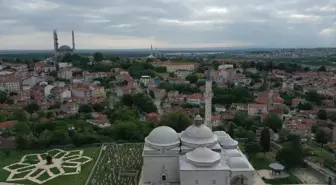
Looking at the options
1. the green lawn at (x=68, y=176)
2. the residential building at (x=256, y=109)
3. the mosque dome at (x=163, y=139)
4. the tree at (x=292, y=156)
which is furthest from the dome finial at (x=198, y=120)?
the residential building at (x=256, y=109)

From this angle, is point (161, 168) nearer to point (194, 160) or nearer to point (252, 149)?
point (194, 160)

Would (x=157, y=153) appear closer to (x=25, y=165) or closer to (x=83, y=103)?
(x=25, y=165)

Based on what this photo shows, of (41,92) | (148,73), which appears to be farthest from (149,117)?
(148,73)

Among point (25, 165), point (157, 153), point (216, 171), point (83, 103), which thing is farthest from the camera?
point (83, 103)

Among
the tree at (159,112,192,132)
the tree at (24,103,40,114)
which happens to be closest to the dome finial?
the tree at (159,112,192,132)

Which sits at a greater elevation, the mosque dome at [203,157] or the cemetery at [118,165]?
the mosque dome at [203,157]

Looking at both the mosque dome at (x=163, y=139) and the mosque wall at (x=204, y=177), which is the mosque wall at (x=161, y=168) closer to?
the mosque dome at (x=163, y=139)
